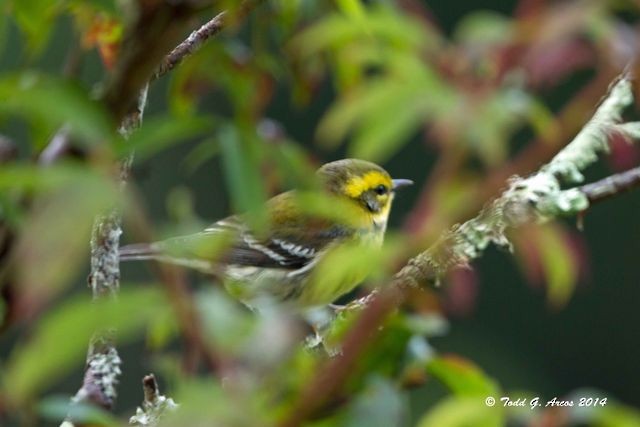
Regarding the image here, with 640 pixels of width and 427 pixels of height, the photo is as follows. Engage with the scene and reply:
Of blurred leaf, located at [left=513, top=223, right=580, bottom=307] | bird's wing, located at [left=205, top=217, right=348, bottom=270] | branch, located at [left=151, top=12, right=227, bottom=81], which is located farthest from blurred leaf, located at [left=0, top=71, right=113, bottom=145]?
bird's wing, located at [left=205, top=217, right=348, bottom=270]

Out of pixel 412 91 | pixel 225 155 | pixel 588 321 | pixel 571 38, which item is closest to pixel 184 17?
pixel 225 155

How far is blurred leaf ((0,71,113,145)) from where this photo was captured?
72 cm

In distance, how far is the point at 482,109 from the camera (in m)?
0.86

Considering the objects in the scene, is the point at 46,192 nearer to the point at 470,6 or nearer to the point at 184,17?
the point at 184,17

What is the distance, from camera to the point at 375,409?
0.84 meters

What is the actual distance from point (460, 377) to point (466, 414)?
98 millimetres

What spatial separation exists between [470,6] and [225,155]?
6.14 metres

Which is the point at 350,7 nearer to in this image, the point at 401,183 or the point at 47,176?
the point at 47,176

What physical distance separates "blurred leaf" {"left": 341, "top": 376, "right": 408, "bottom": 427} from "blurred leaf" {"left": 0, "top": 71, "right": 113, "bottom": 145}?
0.27 m

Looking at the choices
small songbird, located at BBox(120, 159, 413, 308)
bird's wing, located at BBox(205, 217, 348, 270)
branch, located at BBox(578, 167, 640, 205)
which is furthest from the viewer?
bird's wing, located at BBox(205, 217, 348, 270)

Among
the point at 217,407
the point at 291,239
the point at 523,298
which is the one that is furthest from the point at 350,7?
the point at 523,298

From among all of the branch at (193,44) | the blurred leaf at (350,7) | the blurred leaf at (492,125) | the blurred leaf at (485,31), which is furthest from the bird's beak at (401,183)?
the blurred leaf at (492,125)

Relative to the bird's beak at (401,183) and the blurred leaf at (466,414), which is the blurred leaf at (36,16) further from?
the bird's beak at (401,183)

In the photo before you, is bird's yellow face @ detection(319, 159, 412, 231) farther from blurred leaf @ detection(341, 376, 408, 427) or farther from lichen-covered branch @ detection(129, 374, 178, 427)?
blurred leaf @ detection(341, 376, 408, 427)
